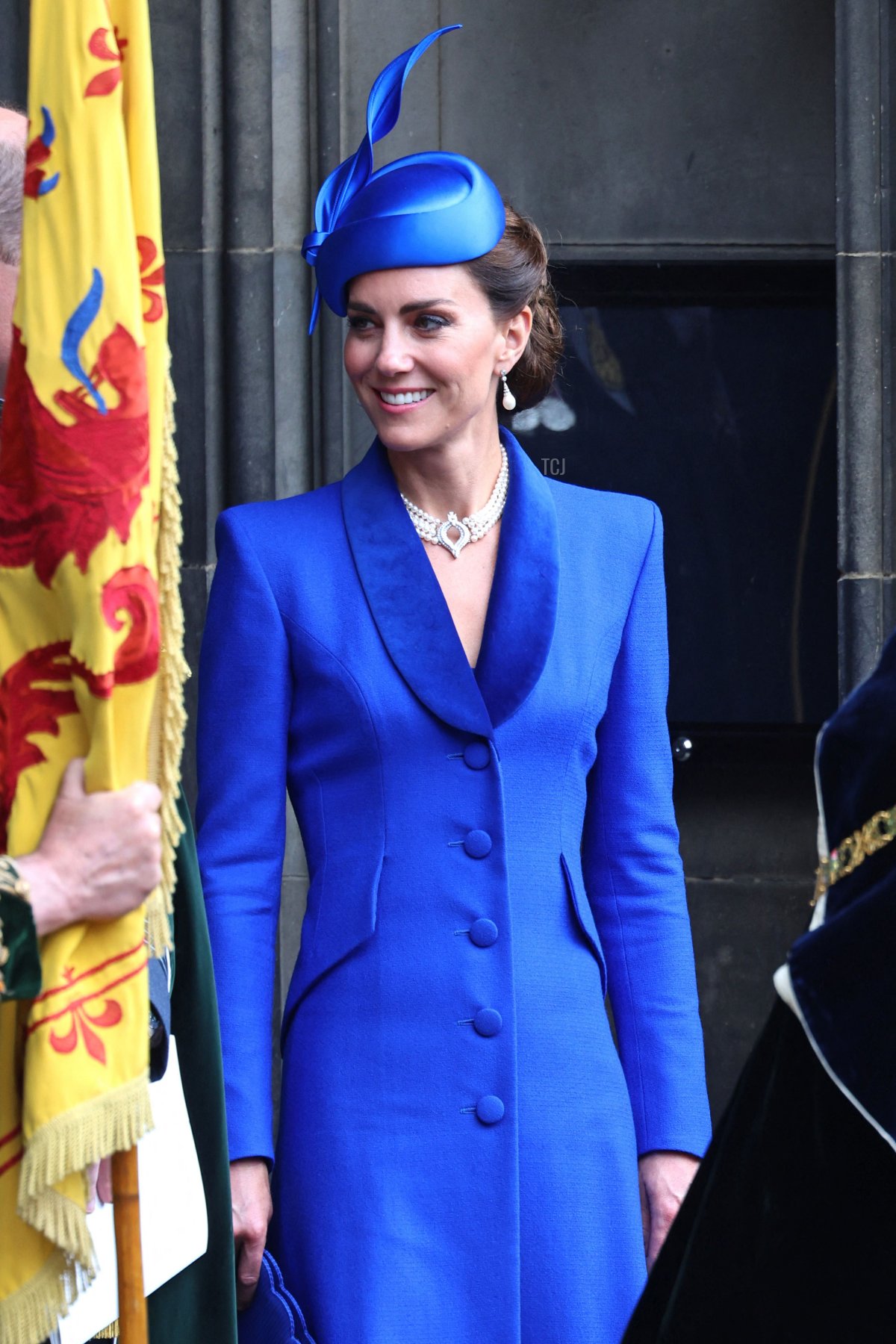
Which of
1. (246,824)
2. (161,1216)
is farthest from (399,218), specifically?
(161,1216)

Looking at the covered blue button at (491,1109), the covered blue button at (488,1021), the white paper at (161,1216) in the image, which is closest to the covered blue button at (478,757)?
the covered blue button at (488,1021)

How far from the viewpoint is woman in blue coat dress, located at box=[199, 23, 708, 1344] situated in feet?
8.38

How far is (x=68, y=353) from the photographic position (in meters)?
1.96

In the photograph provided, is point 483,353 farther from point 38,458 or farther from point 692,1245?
point 692,1245

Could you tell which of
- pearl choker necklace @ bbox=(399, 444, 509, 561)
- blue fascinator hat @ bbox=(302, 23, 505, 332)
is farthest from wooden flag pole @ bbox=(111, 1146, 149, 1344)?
blue fascinator hat @ bbox=(302, 23, 505, 332)

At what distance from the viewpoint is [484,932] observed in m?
2.58

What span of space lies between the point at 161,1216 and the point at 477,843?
63cm

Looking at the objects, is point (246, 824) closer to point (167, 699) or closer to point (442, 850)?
point (442, 850)

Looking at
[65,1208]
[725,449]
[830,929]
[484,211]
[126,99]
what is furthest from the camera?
[725,449]

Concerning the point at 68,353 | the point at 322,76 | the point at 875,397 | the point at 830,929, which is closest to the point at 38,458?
the point at 68,353

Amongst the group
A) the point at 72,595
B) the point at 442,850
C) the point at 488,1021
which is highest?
the point at 72,595

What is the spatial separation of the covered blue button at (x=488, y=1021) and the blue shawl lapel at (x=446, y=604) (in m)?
0.35

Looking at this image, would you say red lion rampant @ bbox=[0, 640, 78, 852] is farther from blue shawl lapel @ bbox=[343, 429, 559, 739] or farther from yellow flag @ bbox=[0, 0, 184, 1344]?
blue shawl lapel @ bbox=[343, 429, 559, 739]

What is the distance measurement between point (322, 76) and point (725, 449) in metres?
1.37
